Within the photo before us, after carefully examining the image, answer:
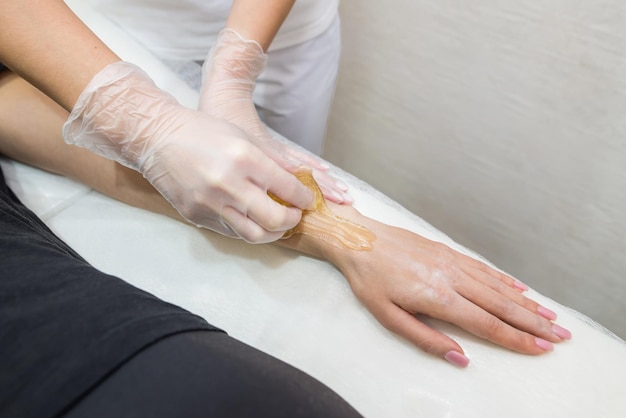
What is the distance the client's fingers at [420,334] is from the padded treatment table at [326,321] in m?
0.01

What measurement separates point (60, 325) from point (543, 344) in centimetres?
62

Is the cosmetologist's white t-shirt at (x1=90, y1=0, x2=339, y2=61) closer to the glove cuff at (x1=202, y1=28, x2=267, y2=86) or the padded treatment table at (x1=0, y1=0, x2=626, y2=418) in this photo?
the glove cuff at (x1=202, y1=28, x2=267, y2=86)

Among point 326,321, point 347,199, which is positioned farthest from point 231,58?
point 326,321

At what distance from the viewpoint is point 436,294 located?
776 mm

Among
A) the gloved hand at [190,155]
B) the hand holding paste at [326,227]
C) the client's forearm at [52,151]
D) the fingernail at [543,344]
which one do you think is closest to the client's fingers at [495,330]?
the fingernail at [543,344]

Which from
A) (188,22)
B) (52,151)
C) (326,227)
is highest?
(188,22)

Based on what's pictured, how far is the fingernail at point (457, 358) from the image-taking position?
732 millimetres

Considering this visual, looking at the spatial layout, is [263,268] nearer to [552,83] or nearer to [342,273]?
[342,273]

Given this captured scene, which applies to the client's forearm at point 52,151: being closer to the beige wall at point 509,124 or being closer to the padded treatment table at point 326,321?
the padded treatment table at point 326,321

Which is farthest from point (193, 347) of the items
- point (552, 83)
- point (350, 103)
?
point (350, 103)

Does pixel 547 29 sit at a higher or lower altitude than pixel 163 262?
higher

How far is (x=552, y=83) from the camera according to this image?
120 cm

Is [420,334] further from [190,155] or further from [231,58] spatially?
[231,58]

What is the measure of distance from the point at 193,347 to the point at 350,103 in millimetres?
1257
